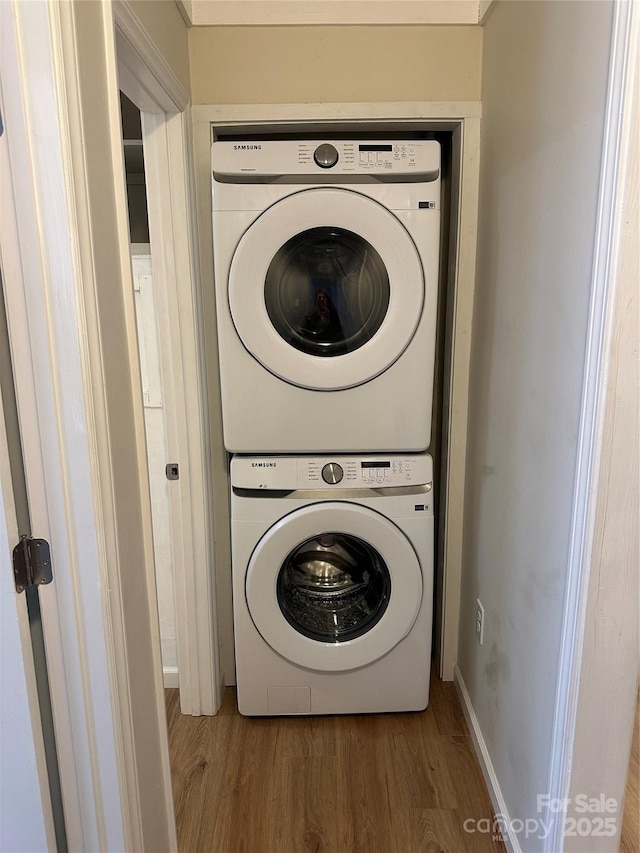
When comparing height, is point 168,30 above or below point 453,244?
above

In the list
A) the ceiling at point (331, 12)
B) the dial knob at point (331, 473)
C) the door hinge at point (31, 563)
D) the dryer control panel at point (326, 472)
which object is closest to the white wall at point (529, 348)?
the ceiling at point (331, 12)

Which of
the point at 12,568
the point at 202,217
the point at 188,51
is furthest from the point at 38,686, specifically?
the point at 188,51

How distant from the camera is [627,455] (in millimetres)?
1057

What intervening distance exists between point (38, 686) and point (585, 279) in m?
1.21

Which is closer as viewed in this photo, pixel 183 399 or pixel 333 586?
pixel 183 399

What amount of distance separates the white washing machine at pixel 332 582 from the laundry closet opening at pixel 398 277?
102 mm

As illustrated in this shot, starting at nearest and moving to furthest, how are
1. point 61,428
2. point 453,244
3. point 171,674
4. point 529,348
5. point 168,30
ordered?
1. point 61,428
2. point 529,348
3. point 168,30
4. point 453,244
5. point 171,674

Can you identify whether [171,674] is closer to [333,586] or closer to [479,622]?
[333,586]

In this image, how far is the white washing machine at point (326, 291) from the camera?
1707 mm

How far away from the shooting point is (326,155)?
66.9 inches

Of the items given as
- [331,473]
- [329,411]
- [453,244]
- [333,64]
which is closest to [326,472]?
[331,473]

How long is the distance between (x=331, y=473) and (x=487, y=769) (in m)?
0.95

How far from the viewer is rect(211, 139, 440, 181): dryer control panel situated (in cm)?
170

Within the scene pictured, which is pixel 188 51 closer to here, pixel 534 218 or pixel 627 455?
pixel 534 218
